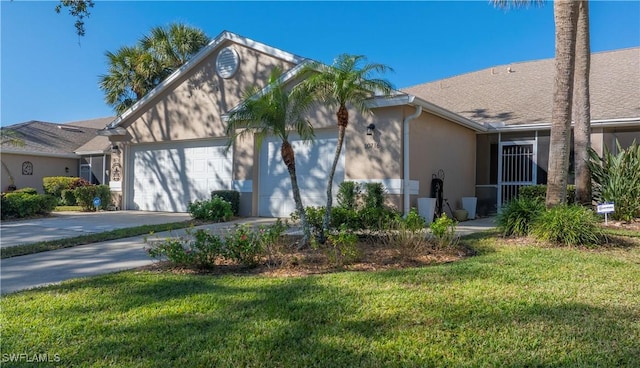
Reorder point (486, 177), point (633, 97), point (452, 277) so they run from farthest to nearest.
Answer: point (486, 177) → point (633, 97) → point (452, 277)

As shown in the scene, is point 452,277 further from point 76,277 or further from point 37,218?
point 37,218

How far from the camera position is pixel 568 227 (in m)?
6.65

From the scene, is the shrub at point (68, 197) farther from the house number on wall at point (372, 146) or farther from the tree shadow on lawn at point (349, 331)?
the tree shadow on lawn at point (349, 331)

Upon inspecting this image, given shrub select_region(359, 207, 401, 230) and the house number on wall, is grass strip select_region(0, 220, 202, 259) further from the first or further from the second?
the house number on wall

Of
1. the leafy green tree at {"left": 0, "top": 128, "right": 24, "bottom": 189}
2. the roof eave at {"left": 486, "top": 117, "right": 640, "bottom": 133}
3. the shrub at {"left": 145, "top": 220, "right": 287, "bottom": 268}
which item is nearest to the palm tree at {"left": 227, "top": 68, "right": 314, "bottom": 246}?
the shrub at {"left": 145, "top": 220, "right": 287, "bottom": 268}

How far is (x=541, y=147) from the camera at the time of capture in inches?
494

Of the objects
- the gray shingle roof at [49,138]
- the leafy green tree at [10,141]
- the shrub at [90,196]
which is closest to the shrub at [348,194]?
the shrub at [90,196]

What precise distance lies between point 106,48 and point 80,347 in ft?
60.8

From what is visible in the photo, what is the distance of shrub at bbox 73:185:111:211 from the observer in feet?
50.1

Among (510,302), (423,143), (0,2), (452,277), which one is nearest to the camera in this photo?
(510,302)

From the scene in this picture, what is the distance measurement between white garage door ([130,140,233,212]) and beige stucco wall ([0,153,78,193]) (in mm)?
9003

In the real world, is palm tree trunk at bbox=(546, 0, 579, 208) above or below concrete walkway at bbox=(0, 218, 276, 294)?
above

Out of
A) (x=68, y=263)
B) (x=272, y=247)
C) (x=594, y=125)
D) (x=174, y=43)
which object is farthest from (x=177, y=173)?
(x=594, y=125)

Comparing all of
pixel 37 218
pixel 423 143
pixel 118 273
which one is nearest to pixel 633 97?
pixel 423 143
